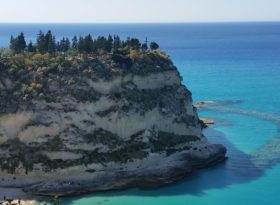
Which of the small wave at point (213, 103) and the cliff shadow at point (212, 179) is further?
the small wave at point (213, 103)

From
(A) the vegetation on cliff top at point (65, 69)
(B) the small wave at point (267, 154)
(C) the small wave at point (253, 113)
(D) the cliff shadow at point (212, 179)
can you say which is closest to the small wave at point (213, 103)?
(C) the small wave at point (253, 113)

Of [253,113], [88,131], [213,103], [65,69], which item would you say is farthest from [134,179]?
[213,103]

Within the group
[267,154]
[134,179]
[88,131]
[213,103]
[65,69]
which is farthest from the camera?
[213,103]

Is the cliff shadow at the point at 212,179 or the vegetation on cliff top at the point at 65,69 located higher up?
the vegetation on cliff top at the point at 65,69

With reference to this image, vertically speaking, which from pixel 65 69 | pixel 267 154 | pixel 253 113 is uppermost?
pixel 65 69

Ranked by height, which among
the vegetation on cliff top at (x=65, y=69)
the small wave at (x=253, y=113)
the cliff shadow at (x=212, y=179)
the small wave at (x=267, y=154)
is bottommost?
the cliff shadow at (x=212, y=179)

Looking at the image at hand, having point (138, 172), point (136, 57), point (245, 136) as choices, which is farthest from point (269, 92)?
point (138, 172)

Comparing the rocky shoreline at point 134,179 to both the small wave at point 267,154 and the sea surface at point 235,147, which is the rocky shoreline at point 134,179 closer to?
the sea surface at point 235,147

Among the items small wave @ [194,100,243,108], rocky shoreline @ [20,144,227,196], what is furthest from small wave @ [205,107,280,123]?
rocky shoreline @ [20,144,227,196]

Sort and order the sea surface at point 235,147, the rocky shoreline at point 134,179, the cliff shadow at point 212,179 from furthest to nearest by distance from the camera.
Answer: the cliff shadow at point 212,179, the rocky shoreline at point 134,179, the sea surface at point 235,147

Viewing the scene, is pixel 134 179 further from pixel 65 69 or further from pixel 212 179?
pixel 65 69
